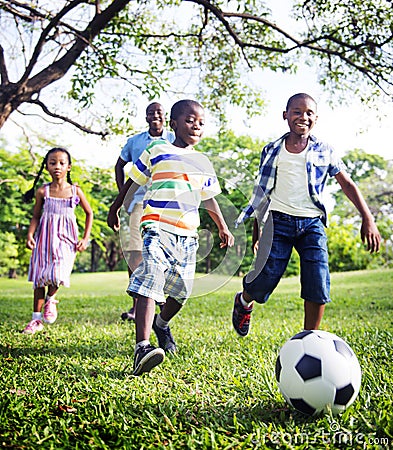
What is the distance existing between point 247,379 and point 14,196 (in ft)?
53.8

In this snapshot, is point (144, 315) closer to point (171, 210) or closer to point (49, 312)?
point (171, 210)

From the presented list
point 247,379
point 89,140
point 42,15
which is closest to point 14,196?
point 89,140

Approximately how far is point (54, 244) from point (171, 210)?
2.34 metres

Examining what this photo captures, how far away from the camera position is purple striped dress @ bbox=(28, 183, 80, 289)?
5.43 metres

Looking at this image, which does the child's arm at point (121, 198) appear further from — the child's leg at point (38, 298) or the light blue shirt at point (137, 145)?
the child's leg at point (38, 298)

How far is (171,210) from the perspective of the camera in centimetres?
358

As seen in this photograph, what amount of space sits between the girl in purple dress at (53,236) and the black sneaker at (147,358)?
250cm

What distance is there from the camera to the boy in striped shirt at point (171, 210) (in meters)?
3.36

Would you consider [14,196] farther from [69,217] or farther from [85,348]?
[85,348]

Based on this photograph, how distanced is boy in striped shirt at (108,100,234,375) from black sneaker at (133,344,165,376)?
125mm

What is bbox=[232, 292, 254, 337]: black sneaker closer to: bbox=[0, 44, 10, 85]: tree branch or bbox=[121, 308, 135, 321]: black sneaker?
bbox=[121, 308, 135, 321]: black sneaker

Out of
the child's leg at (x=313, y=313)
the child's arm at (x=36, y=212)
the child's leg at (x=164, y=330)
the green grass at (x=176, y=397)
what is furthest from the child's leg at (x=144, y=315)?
the child's arm at (x=36, y=212)

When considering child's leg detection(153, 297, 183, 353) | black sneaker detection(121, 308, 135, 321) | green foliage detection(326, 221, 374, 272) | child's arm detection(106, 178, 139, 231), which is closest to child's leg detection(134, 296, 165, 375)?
child's leg detection(153, 297, 183, 353)

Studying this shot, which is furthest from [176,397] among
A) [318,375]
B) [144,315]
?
[318,375]
